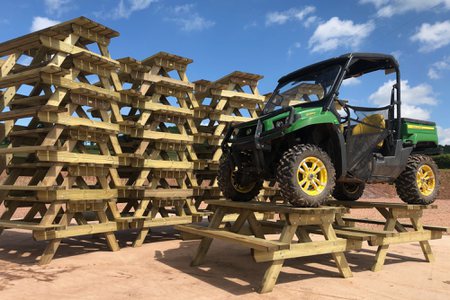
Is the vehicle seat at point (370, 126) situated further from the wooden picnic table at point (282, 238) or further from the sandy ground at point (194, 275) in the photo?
the sandy ground at point (194, 275)

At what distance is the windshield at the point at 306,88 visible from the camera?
6.76 metres

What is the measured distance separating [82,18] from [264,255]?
5921mm

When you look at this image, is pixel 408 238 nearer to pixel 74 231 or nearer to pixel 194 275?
pixel 194 275

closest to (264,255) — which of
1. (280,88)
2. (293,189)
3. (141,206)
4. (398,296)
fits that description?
(293,189)

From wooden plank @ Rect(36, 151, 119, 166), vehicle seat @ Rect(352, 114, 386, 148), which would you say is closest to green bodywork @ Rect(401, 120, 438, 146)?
vehicle seat @ Rect(352, 114, 386, 148)

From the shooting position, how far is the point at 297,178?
5.68 meters

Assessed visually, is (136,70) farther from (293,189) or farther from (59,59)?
(293,189)

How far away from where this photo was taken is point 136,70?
31.5 feet

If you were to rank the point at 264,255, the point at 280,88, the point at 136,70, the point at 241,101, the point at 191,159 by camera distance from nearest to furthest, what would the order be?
1. the point at 264,255
2. the point at 280,88
3. the point at 136,70
4. the point at 191,159
5. the point at 241,101

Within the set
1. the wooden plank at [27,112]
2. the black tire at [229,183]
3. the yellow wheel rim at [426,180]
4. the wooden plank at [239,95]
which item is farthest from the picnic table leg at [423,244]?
the wooden plank at [27,112]

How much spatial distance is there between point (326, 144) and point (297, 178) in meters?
1.32

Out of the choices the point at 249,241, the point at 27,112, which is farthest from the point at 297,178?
the point at 27,112

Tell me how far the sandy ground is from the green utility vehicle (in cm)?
120

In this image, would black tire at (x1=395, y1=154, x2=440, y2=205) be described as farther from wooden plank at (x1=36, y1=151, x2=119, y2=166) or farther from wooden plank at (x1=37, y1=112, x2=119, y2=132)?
wooden plank at (x1=37, y1=112, x2=119, y2=132)
